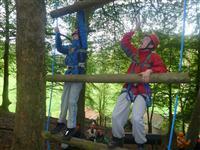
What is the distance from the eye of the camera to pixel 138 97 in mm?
4254

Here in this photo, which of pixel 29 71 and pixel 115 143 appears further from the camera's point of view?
pixel 29 71

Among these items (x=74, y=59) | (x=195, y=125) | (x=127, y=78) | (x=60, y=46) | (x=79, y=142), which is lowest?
(x=195, y=125)

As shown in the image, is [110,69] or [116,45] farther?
[110,69]

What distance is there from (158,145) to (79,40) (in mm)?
4366

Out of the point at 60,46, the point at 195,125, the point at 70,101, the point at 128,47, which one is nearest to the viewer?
the point at 128,47

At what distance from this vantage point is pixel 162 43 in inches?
535

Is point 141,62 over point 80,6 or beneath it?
beneath

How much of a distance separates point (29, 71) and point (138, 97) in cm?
204

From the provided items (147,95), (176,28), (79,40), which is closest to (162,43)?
(176,28)

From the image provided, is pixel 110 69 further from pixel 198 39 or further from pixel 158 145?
pixel 158 145

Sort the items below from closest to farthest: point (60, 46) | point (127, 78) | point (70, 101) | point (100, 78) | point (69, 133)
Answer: point (127, 78)
point (100, 78)
point (69, 133)
point (70, 101)
point (60, 46)

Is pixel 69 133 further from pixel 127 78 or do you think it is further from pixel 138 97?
pixel 127 78

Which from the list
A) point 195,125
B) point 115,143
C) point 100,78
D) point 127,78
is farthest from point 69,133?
point 195,125

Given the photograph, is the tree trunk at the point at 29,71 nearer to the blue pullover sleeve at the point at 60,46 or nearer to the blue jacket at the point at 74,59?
the blue pullover sleeve at the point at 60,46
